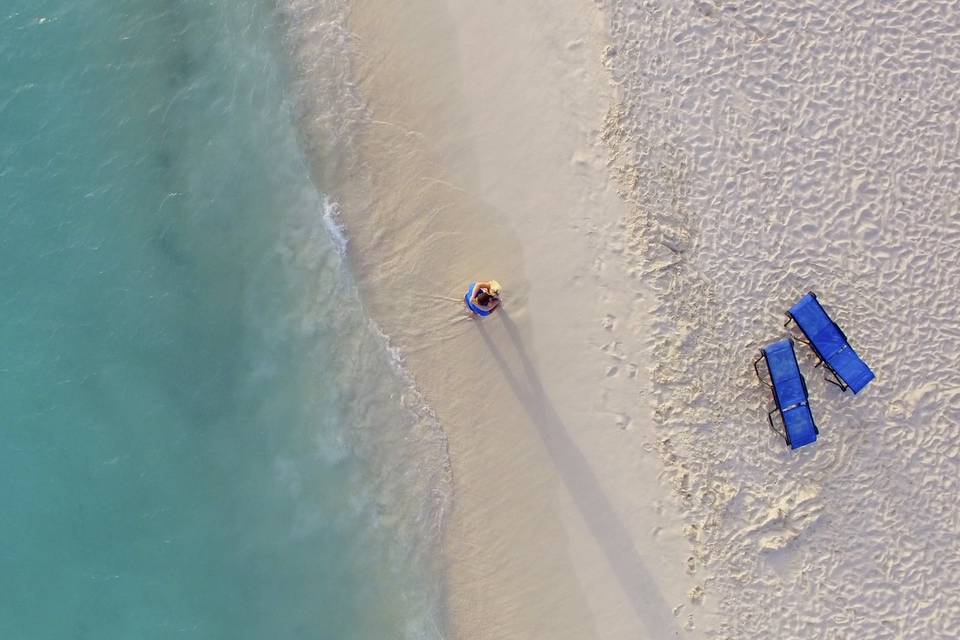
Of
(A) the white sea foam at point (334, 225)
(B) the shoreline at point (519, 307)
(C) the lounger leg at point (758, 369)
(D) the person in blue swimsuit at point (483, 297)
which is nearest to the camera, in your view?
(D) the person in blue swimsuit at point (483, 297)

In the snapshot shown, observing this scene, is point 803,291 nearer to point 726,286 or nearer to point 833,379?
point 726,286

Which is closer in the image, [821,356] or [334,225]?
[821,356]

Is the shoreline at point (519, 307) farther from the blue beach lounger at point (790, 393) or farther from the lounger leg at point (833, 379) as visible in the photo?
the lounger leg at point (833, 379)

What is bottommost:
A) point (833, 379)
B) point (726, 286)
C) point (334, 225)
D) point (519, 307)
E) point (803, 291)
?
point (833, 379)

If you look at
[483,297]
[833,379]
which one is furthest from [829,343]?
[483,297]

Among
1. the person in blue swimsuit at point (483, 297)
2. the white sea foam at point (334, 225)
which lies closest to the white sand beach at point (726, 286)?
the person in blue swimsuit at point (483, 297)

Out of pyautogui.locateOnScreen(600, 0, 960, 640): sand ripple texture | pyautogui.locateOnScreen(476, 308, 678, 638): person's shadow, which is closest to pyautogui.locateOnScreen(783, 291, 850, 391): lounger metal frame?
pyautogui.locateOnScreen(600, 0, 960, 640): sand ripple texture
